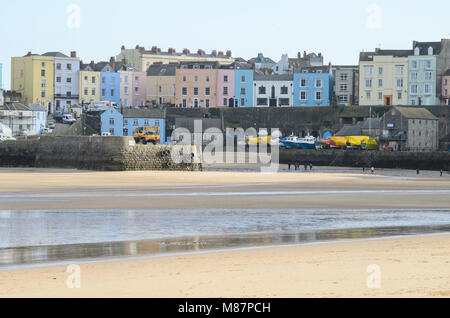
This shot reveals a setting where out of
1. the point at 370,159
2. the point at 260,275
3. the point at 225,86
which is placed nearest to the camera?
the point at 260,275

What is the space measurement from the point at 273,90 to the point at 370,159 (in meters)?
28.5

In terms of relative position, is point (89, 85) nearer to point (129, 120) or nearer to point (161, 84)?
point (161, 84)

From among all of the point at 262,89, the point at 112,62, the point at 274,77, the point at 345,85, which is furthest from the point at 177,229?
the point at 112,62

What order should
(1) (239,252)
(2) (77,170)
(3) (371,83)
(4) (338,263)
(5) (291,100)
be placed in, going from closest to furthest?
(4) (338,263)
(1) (239,252)
(2) (77,170)
(3) (371,83)
(5) (291,100)

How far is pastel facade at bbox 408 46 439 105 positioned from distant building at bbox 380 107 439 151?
1372 centimetres

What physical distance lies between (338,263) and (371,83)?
64030 mm

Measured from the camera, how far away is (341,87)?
7706 centimetres

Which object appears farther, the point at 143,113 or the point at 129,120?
the point at 143,113

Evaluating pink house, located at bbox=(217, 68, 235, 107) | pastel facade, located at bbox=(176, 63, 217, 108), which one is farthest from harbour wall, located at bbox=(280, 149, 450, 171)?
pastel facade, located at bbox=(176, 63, 217, 108)

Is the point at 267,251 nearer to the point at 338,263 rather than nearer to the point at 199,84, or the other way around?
the point at 338,263

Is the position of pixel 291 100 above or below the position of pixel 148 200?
above

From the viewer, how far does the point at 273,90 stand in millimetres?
79375

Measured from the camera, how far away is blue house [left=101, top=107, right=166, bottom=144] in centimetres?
7088
